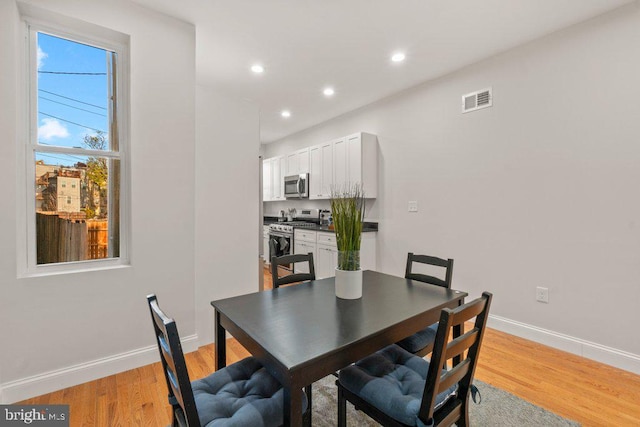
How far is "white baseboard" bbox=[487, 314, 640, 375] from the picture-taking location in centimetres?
229

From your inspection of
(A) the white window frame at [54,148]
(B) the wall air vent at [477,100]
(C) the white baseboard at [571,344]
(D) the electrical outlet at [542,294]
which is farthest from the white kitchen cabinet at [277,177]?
(D) the electrical outlet at [542,294]

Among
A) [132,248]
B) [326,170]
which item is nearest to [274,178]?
[326,170]

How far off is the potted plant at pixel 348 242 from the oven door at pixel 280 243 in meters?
3.65

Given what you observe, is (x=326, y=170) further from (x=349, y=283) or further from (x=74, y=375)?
(x=74, y=375)

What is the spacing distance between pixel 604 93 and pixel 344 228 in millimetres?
2532

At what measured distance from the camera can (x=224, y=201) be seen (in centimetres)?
284

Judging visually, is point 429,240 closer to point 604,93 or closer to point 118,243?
point 604,93

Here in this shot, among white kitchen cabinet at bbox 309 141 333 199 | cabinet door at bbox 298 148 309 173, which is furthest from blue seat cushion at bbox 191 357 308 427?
cabinet door at bbox 298 148 309 173

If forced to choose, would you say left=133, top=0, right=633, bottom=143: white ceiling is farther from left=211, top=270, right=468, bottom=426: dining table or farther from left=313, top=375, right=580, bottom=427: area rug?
left=313, top=375, right=580, bottom=427: area rug

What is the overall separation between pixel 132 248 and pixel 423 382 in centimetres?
215

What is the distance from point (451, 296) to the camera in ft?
5.55

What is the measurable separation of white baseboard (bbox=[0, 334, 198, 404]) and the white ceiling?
8.69ft

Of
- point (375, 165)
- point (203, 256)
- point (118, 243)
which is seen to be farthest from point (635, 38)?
point (118, 243)

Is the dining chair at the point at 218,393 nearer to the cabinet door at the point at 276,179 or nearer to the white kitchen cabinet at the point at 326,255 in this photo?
the white kitchen cabinet at the point at 326,255
